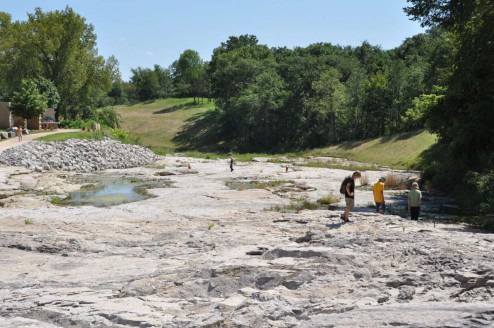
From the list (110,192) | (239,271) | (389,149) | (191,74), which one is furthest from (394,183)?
(191,74)

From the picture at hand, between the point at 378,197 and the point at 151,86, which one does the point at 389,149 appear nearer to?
the point at 378,197

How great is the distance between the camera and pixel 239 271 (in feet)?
41.9

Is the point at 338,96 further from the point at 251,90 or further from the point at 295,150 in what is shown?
the point at 251,90

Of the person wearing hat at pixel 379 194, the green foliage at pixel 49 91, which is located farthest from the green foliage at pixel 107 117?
the person wearing hat at pixel 379 194

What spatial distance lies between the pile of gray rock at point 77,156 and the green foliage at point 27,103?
701 cm

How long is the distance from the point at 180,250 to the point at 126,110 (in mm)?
115014

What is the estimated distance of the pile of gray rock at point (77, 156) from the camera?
142 feet

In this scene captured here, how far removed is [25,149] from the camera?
45.4 m

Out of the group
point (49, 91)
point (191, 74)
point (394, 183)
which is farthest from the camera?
point (191, 74)

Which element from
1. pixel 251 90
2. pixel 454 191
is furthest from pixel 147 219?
pixel 251 90

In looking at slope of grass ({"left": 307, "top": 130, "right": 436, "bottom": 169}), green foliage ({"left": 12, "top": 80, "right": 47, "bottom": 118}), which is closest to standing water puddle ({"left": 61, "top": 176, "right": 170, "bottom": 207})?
green foliage ({"left": 12, "top": 80, "right": 47, "bottom": 118})

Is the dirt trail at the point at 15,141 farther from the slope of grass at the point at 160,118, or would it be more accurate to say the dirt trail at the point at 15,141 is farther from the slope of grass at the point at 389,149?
the slope of grass at the point at 160,118

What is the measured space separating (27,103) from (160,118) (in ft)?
192

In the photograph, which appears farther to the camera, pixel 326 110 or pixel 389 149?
pixel 326 110
